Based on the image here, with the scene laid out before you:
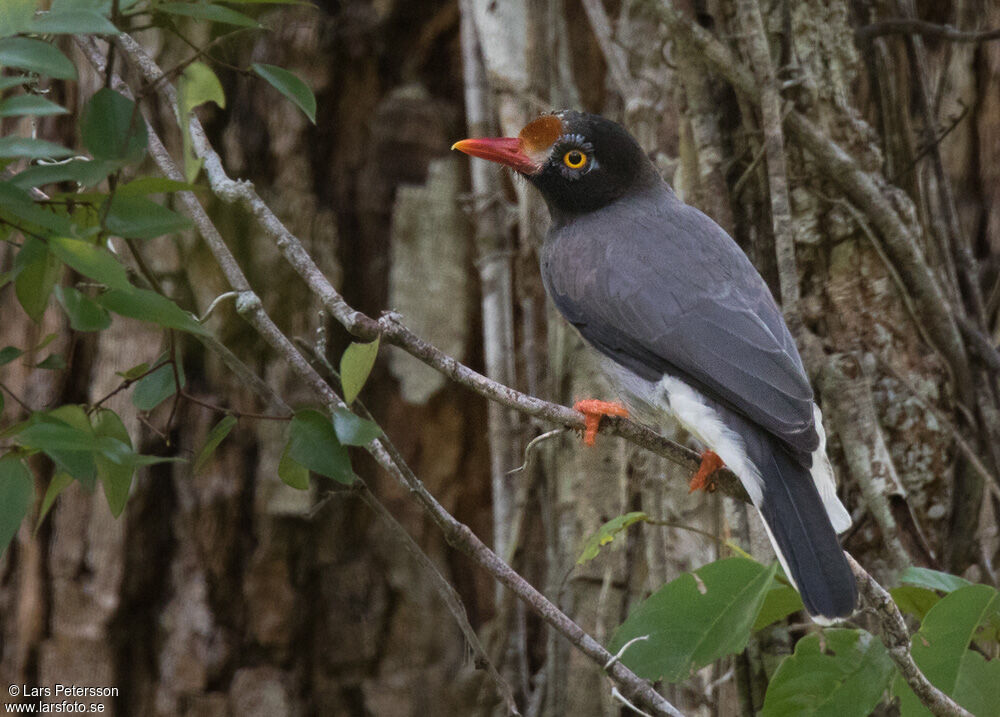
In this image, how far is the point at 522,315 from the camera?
3682mm

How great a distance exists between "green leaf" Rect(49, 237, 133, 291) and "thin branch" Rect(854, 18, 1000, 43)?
2451mm

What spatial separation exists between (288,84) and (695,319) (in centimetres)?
127

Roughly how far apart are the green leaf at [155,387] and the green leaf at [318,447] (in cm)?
27

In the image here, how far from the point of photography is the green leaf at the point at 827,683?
1.94 m

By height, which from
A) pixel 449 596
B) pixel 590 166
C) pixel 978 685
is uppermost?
pixel 590 166

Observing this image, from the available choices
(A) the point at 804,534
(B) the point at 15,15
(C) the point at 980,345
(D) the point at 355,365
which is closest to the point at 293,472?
(D) the point at 355,365

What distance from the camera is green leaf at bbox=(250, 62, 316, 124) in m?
1.58

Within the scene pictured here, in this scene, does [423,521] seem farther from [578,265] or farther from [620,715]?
[578,265]

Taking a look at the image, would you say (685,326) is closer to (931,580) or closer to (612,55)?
(931,580)

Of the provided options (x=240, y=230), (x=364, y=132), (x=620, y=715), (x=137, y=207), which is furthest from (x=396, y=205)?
(x=137, y=207)

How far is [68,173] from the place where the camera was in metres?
1.26

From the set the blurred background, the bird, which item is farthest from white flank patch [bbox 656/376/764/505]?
the blurred background

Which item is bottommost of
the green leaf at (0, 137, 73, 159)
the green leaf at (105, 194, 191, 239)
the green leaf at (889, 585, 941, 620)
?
the green leaf at (889, 585, 941, 620)

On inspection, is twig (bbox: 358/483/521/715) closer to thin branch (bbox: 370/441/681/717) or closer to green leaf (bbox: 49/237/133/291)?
thin branch (bbox: 370/441/681/717)
